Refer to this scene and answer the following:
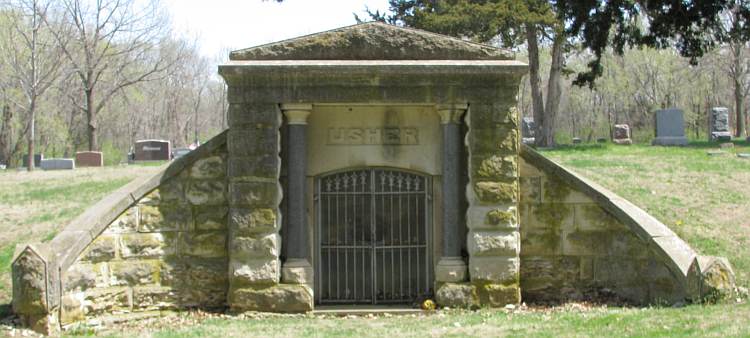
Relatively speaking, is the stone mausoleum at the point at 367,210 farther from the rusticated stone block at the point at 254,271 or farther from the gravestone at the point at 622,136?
the gravestone at the point at 622,136

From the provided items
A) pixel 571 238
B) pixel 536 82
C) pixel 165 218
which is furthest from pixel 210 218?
pixel 536 82

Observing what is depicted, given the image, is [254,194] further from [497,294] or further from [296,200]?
[497,294]

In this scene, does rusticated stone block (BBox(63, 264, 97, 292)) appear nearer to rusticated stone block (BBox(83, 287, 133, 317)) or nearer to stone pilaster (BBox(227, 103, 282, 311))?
rusticated stone block (BBox(83, 287, 133, 317))

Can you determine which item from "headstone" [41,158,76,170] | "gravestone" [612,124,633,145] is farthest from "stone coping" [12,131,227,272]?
"gravestone" [612,124,633,145]

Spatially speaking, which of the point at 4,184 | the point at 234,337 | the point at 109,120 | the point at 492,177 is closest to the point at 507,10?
the point at 4,184

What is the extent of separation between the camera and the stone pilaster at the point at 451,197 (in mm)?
9281

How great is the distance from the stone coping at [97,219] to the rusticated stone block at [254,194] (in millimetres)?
676

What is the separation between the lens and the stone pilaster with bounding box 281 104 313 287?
A: 919cm

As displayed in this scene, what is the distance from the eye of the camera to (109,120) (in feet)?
182

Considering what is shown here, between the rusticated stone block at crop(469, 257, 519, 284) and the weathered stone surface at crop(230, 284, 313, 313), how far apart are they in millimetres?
1907

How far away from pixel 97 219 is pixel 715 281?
6.62 metres

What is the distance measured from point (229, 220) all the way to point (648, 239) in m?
4.75

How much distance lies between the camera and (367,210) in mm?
9672

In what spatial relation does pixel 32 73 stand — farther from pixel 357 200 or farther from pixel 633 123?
pixel 633 123
